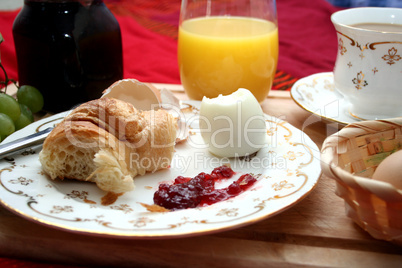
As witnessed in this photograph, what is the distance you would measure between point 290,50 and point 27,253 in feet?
6.44

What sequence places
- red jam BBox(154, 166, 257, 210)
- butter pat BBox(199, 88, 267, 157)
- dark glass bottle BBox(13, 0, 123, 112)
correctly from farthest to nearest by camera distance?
1. dark glass bottle BBox(13, 0, 123, 112)
2. butter pat BBox(199, 88, 267, 157)
3. red jam BBox(154, 166, 257, 210)

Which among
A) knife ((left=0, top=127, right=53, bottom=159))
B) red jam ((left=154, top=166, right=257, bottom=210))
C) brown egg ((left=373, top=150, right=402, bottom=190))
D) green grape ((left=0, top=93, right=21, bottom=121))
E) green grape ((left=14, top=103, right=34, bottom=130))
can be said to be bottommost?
red jam ((left=154, top=166, right=257, bottom=210))

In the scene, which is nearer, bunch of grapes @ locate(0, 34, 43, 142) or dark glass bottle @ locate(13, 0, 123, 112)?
bunch of grapes @ locate(0, 34, 43, 142)

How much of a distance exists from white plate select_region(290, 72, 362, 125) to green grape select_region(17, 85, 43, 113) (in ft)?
3.18

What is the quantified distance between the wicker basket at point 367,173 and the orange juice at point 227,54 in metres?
0.71

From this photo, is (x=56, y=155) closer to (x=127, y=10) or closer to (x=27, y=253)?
(x=27, y=253)

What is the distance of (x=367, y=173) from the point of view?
111 cm

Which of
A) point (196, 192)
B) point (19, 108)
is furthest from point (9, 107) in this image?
point (196, 192)

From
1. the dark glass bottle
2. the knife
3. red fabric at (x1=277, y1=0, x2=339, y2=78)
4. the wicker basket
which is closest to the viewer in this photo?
the wicker basket

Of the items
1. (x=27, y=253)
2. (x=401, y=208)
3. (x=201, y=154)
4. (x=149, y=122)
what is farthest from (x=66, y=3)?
(x=401, y=208)

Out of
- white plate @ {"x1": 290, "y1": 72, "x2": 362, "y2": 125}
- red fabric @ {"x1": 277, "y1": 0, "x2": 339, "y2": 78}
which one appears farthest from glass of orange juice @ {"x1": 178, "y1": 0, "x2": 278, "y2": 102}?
red fabric @ {"x1": 277, "y1": 0, "x2": 339, "y2": 78}

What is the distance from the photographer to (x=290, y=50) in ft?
8.36

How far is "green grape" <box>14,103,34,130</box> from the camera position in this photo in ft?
5.03

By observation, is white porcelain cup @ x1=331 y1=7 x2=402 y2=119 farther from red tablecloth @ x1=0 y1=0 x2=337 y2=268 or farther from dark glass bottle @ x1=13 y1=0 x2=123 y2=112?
dark glass bottle @ x1=13 y1=0 x2=123 y2=112
